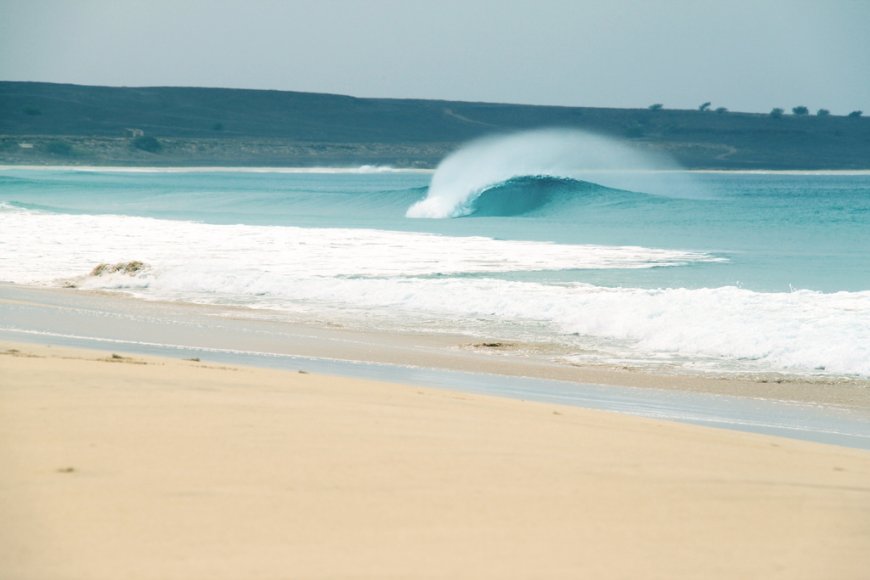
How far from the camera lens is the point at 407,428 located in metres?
5.25

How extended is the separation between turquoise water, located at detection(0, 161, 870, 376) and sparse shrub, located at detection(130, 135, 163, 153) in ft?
229

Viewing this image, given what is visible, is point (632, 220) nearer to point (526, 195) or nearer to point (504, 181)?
point (526, 195)

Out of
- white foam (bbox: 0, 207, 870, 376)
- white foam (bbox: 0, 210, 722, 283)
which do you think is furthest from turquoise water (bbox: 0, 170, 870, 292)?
white foam (bbox: 0, 207, 870, 376)

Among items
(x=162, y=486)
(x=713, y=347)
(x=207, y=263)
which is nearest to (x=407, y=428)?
(x=162, y=486)

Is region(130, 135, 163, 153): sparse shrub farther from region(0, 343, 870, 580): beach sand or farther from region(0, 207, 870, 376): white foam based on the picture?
region(0, 343, 870, 580): beach sand

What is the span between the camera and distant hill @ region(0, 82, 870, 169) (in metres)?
113

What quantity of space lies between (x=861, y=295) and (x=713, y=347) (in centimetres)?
384

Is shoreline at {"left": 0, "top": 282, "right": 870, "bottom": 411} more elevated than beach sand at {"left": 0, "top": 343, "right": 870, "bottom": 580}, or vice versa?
beach sand at {"left": 0, "top": 343, "right": 870, "bottom": 580}

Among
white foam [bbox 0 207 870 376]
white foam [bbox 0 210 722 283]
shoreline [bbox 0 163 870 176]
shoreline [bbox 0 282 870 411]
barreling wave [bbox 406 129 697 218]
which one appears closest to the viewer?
shoreline [bbox 0 282 870 411]

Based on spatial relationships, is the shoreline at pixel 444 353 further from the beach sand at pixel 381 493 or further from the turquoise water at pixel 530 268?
the beach sand at pixel 381 493

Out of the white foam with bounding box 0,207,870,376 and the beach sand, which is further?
the white foam with bounding box 0,207,870,376

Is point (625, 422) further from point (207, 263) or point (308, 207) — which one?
point (308, 207)

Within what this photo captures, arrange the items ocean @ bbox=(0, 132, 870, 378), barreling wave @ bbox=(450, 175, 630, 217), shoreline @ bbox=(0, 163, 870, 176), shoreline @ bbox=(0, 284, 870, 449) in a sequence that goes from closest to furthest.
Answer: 1. shoreline @ bbox=(0, 284, 870, 449)
2. ocean @ bbox=(0, 132, 870, 378)
3. barreling wave @ bbox=(450, 175, 630, 217)
4. shoreline @ bbox=(0, 163, 870, 176)

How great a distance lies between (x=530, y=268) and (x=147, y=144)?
325 feet
